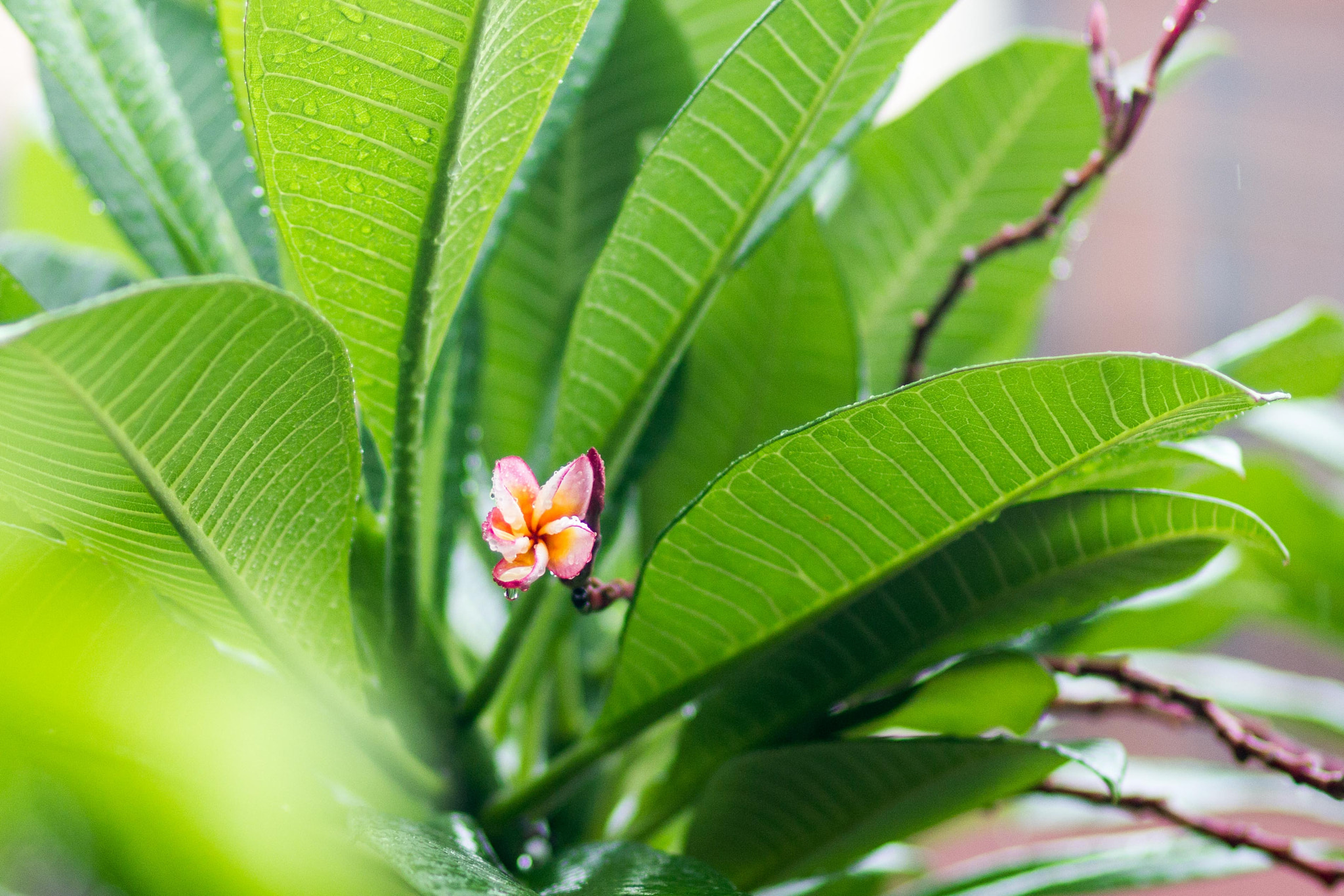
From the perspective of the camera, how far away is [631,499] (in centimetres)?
57

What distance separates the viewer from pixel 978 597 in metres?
0.40

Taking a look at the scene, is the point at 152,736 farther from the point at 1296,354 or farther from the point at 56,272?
the point at 1296,354

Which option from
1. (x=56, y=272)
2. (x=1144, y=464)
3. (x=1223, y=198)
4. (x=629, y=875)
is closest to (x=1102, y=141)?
(x=1144, y=464)

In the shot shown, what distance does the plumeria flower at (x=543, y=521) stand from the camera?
11.8 inches

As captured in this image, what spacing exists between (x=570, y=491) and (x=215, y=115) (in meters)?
0.35

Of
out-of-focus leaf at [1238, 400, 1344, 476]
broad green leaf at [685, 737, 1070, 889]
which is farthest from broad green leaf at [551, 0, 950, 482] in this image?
out-of-focus leaf at [1238, 400, 1344, 476]

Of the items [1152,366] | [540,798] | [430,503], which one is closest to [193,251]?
[430,503]

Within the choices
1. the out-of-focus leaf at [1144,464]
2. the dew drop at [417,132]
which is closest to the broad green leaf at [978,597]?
the out-of-focus leaf at [1144,464]

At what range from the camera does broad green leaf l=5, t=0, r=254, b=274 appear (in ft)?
1.42

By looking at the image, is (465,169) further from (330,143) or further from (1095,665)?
(1095,665)

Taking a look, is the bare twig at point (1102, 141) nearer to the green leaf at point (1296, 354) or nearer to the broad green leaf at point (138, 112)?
the green leaf at point (1296, 354)

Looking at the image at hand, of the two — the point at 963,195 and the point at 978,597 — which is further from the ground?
the point at 963,195

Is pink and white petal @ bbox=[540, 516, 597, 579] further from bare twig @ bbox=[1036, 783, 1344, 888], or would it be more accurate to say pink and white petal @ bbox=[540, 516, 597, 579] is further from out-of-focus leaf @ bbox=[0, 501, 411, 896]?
bare twig @ bbox=[1036, 783, 1344, 888]

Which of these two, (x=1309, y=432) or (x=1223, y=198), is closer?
(x=1309, y=432)
